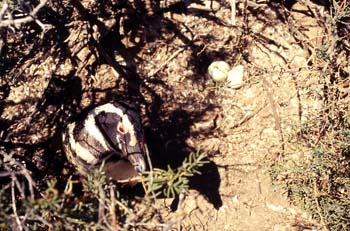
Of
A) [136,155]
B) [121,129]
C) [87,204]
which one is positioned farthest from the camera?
[121,129]

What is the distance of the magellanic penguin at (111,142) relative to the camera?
305 centimetres

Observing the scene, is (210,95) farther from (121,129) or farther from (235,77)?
(121,129)

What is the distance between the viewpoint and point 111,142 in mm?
3096

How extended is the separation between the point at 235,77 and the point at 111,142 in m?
1.46

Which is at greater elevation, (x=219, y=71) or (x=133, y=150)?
(x=219, y=71)

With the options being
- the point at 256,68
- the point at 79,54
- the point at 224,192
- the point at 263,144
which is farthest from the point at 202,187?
the point at 79,54

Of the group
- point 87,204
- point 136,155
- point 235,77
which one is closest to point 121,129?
point 136,155

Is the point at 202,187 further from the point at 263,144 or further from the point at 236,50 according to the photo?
the point at 236,50

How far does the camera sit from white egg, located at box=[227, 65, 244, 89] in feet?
13.9

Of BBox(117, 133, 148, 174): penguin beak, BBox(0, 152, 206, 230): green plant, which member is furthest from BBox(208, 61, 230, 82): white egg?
BBox(0, 152, 206, 230): green plant

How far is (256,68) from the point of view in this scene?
14.1ft

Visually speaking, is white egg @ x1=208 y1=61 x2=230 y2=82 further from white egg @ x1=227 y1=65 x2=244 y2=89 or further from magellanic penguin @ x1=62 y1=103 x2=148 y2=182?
magellanic penguin @ x1=62 y1=103 x2=148 y2=182

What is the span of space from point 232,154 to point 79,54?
131 centimetres

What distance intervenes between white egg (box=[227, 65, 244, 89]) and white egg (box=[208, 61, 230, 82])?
0.04m
